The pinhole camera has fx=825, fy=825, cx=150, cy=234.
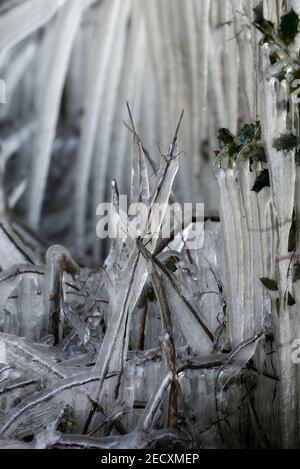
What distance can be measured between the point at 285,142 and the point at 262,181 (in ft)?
0.15

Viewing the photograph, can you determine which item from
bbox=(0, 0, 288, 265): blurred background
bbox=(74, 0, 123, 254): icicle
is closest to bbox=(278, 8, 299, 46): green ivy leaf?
bbox=(0, 0, 288, 265): blurred background

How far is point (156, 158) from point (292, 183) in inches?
38.5

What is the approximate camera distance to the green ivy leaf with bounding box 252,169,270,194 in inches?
26.0

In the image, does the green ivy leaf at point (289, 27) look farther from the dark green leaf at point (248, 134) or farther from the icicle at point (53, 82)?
the icicle at point (53, 82)

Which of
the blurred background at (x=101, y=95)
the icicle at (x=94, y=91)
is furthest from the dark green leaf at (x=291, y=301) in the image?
the icicle at (x=94, y=91)

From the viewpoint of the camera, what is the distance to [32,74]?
1.72 m

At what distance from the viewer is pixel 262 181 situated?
2.17 ft

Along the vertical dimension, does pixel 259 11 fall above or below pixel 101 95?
below

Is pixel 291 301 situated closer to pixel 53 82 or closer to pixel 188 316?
pixel 188 316

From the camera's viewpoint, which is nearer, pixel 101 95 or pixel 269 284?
pixel 269 284

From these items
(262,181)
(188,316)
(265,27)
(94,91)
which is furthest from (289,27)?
(94,91)

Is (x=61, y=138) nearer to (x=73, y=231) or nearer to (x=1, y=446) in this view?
(x=73, y=231)

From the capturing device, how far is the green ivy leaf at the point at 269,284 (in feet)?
2.13

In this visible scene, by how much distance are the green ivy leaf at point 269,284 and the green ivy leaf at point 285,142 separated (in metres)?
0.10
